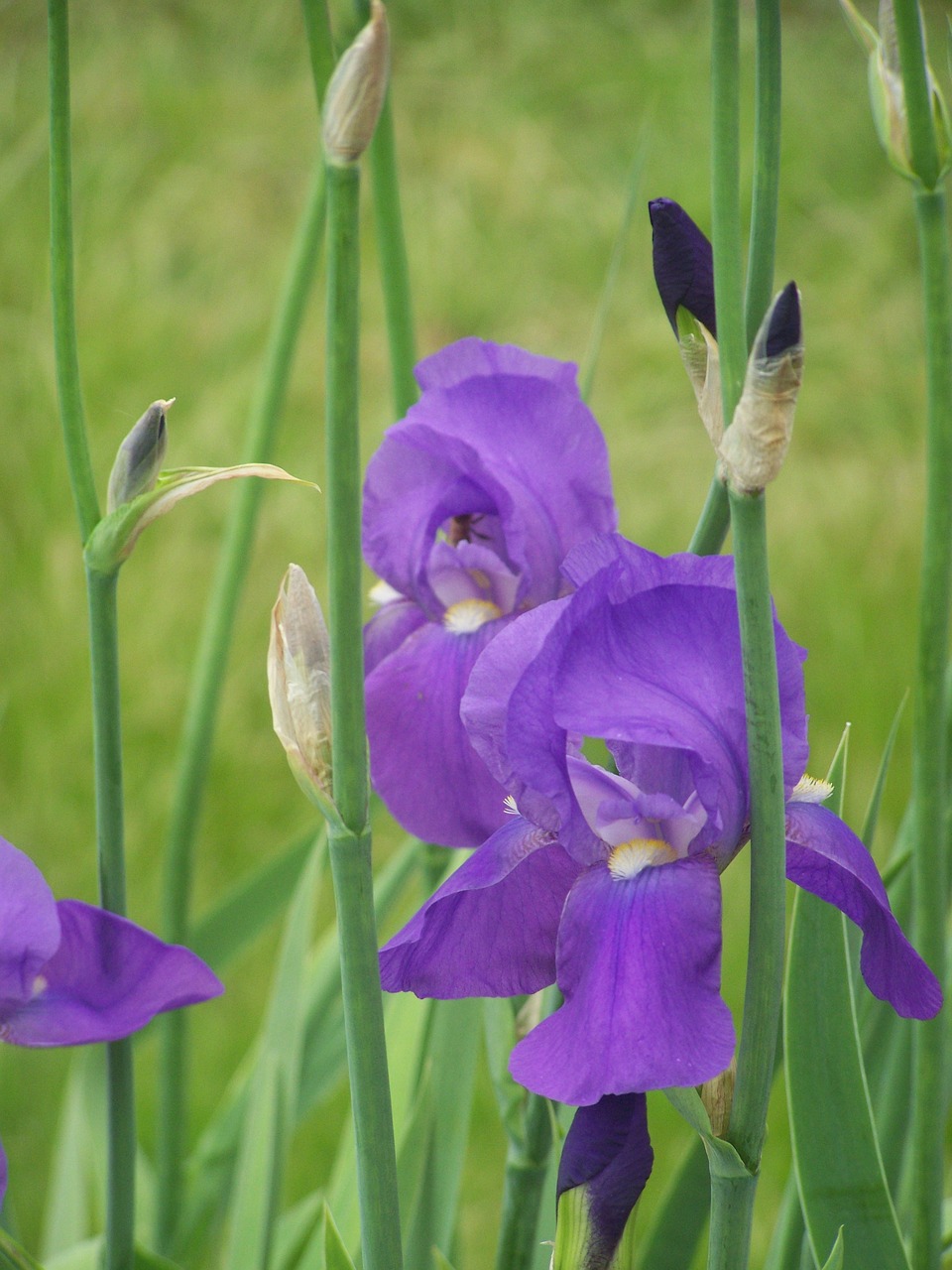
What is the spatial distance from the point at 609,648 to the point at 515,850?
66 millimetres

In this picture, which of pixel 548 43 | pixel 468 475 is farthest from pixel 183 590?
pixel 548 43

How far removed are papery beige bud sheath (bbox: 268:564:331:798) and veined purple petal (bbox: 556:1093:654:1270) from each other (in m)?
0.12

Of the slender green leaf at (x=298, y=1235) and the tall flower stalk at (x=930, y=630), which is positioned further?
the slender green leaf at (x=298, y=1235)

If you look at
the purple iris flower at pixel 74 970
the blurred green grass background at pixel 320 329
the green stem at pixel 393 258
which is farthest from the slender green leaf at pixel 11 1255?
the blurred green grass background at pixel 320 329

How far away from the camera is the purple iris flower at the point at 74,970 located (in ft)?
1.20

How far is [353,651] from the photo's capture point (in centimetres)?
28

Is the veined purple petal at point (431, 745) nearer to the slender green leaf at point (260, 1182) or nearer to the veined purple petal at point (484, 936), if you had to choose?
the veined purple petal at point (484, 936)

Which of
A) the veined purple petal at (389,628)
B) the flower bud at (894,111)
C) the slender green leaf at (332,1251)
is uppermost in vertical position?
the flower bud at (894,111)

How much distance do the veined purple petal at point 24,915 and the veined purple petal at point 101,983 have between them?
1 cm

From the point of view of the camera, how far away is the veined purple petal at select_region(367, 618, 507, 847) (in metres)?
0.44

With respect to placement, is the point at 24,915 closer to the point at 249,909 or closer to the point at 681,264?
the point at 681,264

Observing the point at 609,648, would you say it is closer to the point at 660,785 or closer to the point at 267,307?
the point at 660,785

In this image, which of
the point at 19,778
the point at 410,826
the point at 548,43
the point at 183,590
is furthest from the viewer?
the point at 548,43

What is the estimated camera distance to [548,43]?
252 centimetres
